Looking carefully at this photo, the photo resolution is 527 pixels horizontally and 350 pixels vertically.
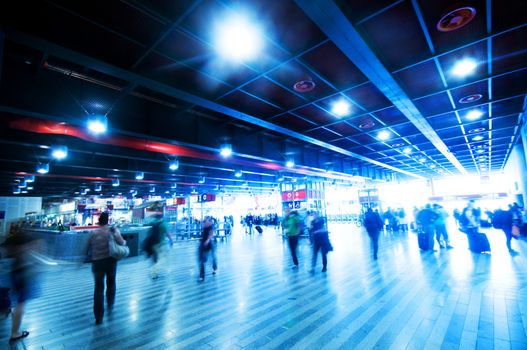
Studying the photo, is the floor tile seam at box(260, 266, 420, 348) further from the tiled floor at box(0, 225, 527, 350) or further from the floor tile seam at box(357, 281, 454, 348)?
the floor tile seam at box(357, 281, 454, 348)

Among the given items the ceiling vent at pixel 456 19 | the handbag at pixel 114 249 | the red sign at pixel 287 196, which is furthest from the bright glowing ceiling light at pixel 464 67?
the red sign at pixel 287 196

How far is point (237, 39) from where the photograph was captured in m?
4.17

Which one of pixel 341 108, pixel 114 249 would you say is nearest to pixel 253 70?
pixel 341 108

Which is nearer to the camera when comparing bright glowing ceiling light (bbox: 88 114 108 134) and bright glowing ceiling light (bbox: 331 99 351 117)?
bright glowing ceiling light (bbox: 88 114 108 134)

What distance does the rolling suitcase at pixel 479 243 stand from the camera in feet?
26.3

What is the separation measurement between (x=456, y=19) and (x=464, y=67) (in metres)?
1.77

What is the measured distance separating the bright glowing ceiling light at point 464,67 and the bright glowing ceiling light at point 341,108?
7.67 ft

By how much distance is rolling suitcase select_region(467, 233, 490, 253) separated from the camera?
26.3ft

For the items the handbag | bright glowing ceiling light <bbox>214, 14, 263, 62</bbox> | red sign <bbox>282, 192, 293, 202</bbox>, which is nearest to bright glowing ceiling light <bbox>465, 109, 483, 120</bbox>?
bright glowing ceiling light <bbox>214, 14, 263, 62</bbox>

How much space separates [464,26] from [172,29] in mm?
4708

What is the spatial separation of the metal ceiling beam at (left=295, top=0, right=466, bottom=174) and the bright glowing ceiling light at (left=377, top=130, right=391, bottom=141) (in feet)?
7.42

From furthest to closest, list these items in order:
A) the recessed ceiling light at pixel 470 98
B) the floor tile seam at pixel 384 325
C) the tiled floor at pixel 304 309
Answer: the recessed ceiling light at pixel 470 98, the tiled floor at pixel 304 309, the floor tile seam at pixel 384 325

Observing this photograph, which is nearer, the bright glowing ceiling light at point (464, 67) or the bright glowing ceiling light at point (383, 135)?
the bright glowing ceiling light at point (464, 67)

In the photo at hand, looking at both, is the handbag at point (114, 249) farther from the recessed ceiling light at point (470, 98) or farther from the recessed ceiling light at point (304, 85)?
the recessed ceiling light at point (470, 98)
